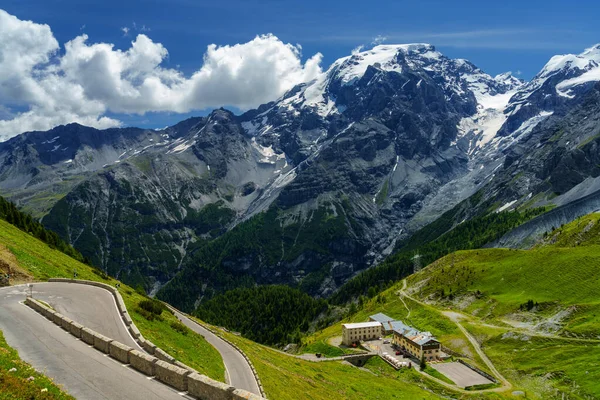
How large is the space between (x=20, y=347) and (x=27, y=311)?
11.2 metres

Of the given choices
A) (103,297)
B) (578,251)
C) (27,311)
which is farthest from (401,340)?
(27,311)

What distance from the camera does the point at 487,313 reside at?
12612 centimetres

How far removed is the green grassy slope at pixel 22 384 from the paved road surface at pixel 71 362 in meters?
1.54

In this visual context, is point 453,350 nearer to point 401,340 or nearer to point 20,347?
point 401,340

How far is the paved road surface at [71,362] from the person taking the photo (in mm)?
22906

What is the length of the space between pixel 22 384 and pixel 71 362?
735cm

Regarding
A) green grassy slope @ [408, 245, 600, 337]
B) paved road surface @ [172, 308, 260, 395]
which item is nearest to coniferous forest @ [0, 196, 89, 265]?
paved road surface @ [172, 308, 260, 395]

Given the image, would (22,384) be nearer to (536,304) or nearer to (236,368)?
(236,368)

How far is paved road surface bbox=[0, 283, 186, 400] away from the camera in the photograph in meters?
22.9

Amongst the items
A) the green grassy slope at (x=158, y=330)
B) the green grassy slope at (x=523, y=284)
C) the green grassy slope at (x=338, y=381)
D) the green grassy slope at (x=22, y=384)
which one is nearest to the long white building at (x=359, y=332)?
the green grassy slope at (x=338, y=381)

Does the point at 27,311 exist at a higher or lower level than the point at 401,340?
higher

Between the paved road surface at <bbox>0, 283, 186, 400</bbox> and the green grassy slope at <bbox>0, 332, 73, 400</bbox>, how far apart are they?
1.54 metres

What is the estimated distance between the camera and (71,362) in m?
26.4

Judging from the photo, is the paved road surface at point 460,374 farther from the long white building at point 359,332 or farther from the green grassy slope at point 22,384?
the green grassy slope at point 22,384
